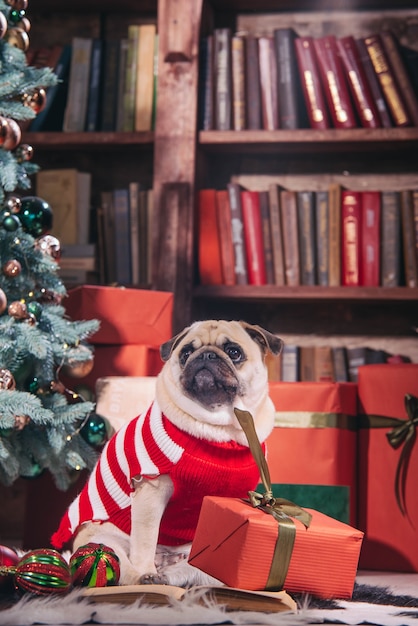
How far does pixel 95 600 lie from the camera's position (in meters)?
1.23

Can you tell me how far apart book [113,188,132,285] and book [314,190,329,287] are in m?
0.56

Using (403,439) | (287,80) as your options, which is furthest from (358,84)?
(403,439)

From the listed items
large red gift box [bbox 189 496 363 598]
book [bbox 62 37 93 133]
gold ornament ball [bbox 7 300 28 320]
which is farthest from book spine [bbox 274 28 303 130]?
large red gift box [bbox 189 496 363 598]

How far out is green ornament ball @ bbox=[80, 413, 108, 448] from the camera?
1780 mm

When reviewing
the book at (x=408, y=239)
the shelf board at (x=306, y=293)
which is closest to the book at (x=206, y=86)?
the shelf board at (x=306, y=293)

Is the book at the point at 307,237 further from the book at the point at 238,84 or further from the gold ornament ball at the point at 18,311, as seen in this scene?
the gold ornament ball at the point at 18,311

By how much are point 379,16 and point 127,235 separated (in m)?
1.06

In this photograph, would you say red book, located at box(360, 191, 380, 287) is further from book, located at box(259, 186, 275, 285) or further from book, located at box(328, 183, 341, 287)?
book, located at box(259, 186, 275, 285)

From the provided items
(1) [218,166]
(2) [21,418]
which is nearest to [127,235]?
(1) [218,166]

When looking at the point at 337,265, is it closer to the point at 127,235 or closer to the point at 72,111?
the point at 127,235

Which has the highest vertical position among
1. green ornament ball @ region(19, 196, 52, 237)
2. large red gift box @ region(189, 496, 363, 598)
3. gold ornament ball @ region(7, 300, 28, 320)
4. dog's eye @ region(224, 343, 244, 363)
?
green ornament ball @ region(19, 196, 52, 237)

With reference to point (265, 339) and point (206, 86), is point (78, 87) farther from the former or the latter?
point (265, 339)

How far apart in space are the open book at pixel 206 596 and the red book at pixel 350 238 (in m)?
1.31

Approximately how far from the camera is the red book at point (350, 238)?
7.93 ft
